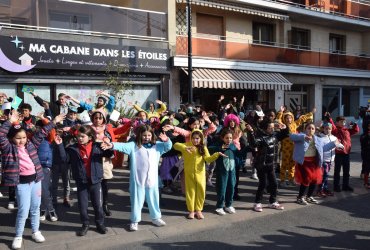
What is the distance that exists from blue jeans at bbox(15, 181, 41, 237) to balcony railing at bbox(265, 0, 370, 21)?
51.8 feet

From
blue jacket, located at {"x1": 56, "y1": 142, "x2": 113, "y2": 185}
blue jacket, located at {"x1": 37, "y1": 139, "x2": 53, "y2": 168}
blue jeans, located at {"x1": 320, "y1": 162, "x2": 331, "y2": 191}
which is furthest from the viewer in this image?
blue jeans, located at {"x1": 320, "y1": 162, "x2": 331, "y2": 191}

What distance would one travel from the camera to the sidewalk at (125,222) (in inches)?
188

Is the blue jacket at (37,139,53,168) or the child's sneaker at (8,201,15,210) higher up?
the blue jacket at (37,139,53,168)

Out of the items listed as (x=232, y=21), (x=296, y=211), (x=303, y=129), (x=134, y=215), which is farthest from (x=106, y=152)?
(x=232, y=21)

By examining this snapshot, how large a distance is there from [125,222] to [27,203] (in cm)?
158

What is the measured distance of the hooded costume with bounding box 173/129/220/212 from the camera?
5676mm

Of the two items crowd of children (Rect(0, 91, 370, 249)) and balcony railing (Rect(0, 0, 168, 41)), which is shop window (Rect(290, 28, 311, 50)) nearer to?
balcony railing (Rect(0, 0, 168, 41))

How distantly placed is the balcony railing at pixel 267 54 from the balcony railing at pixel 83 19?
1353 millimetres

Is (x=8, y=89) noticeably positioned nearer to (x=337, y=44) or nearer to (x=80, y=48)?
(x=80, y=48)

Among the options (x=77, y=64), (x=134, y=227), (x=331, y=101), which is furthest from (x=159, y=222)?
(x=331, y=101)

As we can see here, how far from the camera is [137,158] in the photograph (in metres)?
Answer: 5.25

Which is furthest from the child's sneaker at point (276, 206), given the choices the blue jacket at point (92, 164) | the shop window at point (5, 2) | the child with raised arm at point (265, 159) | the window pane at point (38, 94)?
the shop window at point (5, 2)

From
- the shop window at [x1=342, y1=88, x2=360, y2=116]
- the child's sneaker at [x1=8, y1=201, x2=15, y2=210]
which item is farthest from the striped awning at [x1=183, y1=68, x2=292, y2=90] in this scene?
the child's sneaker at [x1=8, y1=201, x2=15, y2=210]

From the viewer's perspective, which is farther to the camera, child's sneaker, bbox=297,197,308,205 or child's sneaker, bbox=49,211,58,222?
child's sneaker, bbox=297,197,308,205
